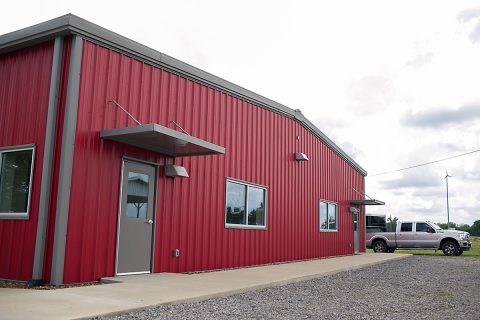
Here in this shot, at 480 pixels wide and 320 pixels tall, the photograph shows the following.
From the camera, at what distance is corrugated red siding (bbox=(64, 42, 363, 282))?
7.84 meters

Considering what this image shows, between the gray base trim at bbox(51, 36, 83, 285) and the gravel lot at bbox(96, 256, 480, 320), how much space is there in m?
2.30

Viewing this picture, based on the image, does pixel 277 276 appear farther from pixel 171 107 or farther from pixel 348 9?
pixel 348 9

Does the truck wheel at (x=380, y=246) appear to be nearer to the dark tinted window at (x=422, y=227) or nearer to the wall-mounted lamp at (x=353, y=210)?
the dark tinted window at (x=422, y=227)

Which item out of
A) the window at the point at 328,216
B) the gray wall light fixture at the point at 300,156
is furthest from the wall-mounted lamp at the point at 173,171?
the window at the point at 328,216

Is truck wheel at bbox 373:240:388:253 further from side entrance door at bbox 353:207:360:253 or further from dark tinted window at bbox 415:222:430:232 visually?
side entrance door at bbox 353:207:360:253

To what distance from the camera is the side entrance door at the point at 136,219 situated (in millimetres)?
8484

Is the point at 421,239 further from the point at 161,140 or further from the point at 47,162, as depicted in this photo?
the point at 47,162

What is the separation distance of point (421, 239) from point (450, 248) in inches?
51.5

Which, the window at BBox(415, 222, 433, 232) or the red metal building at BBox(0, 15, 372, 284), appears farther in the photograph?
the window at BBox(415, 222, 433, 232)

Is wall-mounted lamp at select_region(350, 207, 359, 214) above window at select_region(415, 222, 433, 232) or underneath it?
above

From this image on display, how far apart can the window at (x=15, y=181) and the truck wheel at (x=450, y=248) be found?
1965 cm

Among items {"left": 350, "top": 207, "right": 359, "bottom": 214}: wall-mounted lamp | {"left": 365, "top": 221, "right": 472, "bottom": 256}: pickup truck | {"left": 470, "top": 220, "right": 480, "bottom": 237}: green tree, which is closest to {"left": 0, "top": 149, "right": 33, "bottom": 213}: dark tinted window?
{"left": 350, "top": 207, "right": 359, "bottom": 214}: wall-mounted lamp

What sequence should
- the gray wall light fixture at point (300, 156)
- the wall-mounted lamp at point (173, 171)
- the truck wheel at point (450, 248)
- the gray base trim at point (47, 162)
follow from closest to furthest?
the gray base trim at point (47, 162)
the wall-mounted lamp at point (173, 171)
the gray wall light fixture at point (300, 156)
the truck wheel at point (450, 248)

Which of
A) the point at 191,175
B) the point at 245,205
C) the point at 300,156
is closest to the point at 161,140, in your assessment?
the point at 191,175
